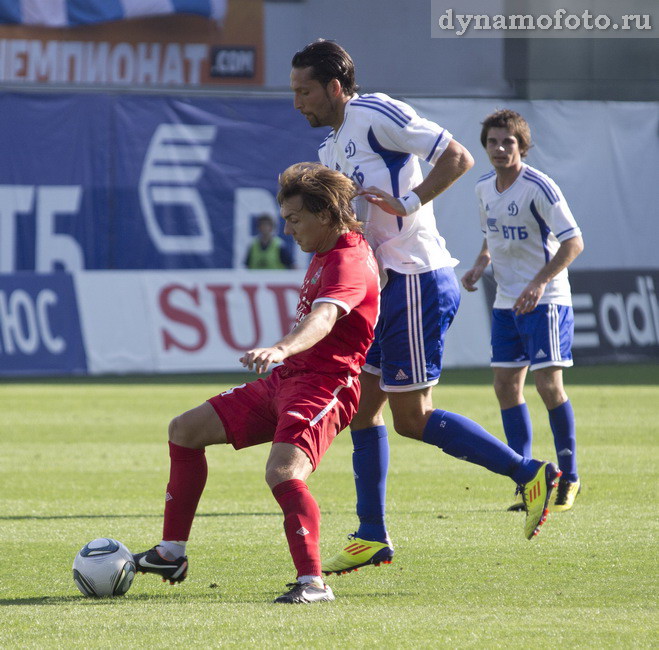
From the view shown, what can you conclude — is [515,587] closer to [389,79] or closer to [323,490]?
[323,490]

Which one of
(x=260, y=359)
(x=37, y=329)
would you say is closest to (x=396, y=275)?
(x=260, y=359)

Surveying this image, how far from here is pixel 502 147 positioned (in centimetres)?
771

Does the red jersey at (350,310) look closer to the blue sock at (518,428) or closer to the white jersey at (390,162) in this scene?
the white jersey at (390,162)

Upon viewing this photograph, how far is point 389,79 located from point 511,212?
17683 mm

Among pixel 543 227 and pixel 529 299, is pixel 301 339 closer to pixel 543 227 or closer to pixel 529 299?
pixel 529 299

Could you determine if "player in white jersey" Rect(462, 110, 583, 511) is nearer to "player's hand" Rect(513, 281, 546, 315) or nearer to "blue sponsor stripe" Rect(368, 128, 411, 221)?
"player's hand" Rect(513, 281, 546, 315)

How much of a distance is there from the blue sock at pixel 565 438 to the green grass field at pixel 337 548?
22 cm

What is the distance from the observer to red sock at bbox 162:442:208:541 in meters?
5.09

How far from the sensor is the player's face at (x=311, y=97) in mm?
5520

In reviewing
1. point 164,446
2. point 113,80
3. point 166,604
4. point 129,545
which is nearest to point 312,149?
point 113,80

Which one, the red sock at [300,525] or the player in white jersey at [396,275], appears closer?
the red sock at [300,525]

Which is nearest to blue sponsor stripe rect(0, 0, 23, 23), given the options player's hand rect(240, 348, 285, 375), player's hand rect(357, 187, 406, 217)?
player's hand rect(357, 187, 406, 217)

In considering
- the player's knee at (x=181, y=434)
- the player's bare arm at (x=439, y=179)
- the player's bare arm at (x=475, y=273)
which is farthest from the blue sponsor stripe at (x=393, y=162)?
the player's bare arm at (x=475, y=273)

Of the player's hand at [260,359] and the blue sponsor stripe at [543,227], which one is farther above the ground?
the blue sponsor stripe at [543,227]
